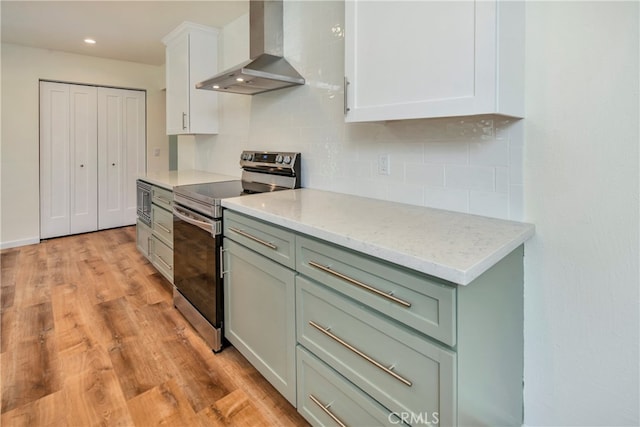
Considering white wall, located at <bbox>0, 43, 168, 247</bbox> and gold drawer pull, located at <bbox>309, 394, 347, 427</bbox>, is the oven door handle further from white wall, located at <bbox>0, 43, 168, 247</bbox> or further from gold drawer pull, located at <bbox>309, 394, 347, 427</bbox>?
white wall, located at <bbox>0, 43, 168, 247</bbox>

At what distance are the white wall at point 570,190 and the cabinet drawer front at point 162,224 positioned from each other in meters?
1.98

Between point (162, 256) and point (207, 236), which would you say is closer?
point (207, 236)

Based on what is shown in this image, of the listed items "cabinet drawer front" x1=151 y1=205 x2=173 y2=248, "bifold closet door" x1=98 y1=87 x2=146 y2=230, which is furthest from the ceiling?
"cabinet drawer front" x1=151 y1=205 x2=173 y2=248

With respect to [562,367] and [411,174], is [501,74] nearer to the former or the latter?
[411,174]

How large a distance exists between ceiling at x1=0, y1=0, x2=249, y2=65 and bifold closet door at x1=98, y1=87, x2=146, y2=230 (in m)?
0.84

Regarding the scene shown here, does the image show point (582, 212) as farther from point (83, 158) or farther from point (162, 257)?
point (83, 158)

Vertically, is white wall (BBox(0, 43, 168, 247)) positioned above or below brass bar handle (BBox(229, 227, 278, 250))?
above

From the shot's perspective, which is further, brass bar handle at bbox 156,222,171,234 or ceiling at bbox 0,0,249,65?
ceiling at bbox 0,0,249,65

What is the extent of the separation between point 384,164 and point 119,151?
4.55m

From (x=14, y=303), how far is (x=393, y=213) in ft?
9.68

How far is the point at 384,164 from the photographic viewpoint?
185 cm

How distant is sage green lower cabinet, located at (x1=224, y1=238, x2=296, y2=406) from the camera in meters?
1.50

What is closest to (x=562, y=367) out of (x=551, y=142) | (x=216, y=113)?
(x=551, y=142)

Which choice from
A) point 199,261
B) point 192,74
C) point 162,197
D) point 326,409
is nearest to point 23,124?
point 192,74
